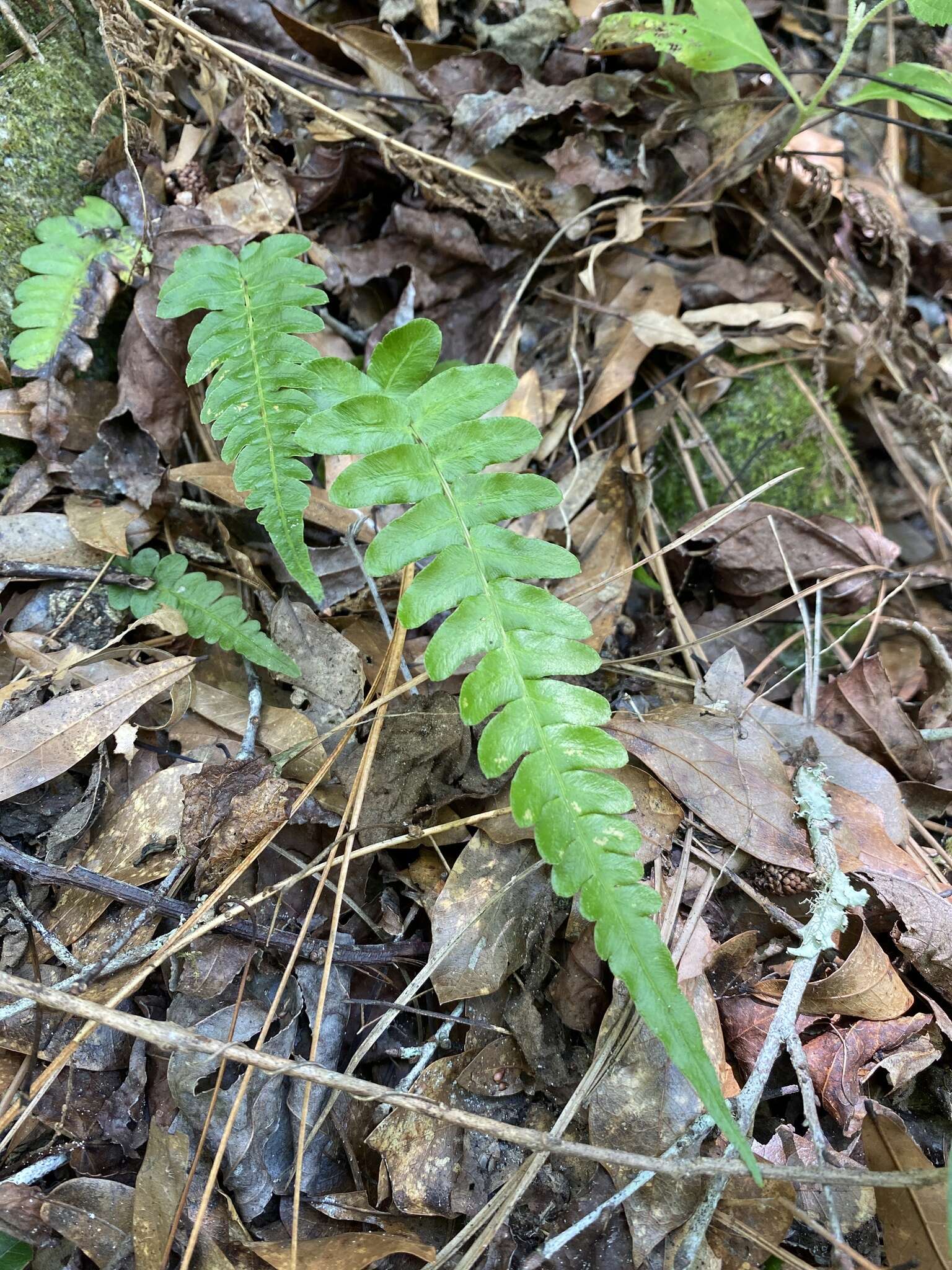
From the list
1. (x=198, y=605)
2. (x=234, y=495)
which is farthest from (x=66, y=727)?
(x=234, y=495)

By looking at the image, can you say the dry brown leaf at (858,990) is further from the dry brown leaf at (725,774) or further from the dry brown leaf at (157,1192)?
the dry brown leaf at (157,1192)

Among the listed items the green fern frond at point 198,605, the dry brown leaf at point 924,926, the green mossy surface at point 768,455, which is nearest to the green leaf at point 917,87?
the green mossy surface at point 768,455

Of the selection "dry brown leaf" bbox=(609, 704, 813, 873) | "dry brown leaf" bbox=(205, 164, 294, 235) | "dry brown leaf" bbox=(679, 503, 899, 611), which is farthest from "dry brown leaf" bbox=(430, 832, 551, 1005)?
"dry brown leaf" bbox=(205, 164, 294, 235)

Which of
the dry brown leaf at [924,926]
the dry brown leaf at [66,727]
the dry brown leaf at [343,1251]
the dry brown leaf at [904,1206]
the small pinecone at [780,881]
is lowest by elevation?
the dry brown leaf at [904,1206]

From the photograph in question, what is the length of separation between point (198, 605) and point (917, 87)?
309cm

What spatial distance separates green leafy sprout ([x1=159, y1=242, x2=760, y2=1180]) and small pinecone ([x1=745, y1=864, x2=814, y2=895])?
381mm

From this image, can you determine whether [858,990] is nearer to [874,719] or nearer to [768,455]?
[874,719]

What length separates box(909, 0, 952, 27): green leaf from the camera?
2260 mm

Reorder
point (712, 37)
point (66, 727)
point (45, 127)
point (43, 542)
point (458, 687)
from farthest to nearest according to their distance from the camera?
point (712, 37) → point (45, 127) → point (43, 542) → point (458, 687) → point (66, 727)

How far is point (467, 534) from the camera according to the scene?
181cm

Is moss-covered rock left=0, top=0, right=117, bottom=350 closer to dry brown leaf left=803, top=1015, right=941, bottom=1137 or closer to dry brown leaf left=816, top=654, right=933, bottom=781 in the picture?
dry brown leaf left=816, top=654, right=933, bottom=781

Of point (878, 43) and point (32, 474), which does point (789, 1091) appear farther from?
point (878, 43)

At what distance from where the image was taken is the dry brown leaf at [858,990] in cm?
181

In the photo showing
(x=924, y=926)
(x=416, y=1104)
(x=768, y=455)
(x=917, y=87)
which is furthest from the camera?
(x=768, y=455)
